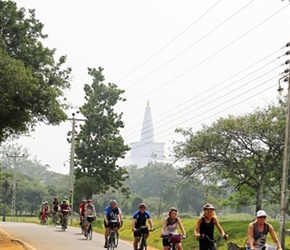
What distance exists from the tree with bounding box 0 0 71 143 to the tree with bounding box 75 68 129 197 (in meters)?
34.2

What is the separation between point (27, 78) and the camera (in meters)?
21.3

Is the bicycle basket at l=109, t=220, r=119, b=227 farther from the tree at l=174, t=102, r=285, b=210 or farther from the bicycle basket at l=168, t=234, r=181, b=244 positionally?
the tree at l=174, t=102, r=285, b=210

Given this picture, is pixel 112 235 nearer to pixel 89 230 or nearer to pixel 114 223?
pixel 114 223

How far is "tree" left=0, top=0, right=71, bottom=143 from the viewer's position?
2145cm

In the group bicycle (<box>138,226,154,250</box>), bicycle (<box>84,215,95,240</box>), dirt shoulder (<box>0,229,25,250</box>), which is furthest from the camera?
bicycle (<box>84,215,95,240</box>)

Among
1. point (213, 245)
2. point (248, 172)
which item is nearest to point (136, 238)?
point (213, 245)

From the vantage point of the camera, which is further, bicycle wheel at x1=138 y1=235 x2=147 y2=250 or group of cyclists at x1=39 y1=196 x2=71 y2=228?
group of cyclists at x1=39 y1=196 x2=71 y2=228

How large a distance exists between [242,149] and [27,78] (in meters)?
21.9

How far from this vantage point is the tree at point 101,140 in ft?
197

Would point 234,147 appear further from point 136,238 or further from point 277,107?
point 136,238

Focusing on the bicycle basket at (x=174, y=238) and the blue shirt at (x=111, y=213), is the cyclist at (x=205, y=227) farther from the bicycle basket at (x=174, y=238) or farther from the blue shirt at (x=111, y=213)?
the blue shirt at (x=111, y=213)

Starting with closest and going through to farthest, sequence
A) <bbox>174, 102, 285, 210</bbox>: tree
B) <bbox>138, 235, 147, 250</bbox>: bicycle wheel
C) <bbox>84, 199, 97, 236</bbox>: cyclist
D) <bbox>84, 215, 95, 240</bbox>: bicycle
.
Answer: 1. <bbox>138, 235, 147, 250</bbox>: bicycle wheel
2. <bbox>84, 215, 95, 240</bbox>: bicycle
3. <bbox>84, 199, 97, 236</bbox>: cyclist
4. <bbox>174, 102, 285, 210</bbox>: tree

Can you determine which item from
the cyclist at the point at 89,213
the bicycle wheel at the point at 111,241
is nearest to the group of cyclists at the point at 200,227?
the bicycle wheel at the point at 111,241

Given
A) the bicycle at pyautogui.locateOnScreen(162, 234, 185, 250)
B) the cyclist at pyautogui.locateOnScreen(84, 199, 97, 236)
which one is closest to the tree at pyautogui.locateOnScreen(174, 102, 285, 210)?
the cyclist at pyautogui.locateOnScreen(84, 199, 97, 236)
